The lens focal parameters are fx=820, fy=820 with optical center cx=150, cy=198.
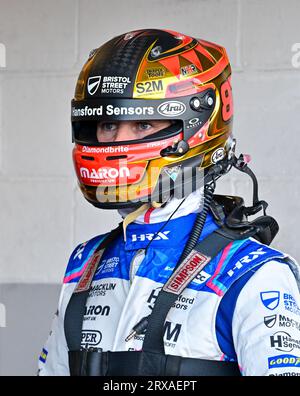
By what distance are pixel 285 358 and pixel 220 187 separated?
1577mm

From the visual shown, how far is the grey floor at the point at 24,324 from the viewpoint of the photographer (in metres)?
3.32

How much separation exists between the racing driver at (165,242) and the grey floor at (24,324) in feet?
4.52

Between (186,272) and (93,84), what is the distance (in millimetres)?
489

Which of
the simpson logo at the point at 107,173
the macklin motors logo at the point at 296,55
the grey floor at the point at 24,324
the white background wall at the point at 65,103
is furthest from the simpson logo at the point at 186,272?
the grey floor at the point at 24,324

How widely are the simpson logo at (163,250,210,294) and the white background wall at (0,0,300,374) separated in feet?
4.37

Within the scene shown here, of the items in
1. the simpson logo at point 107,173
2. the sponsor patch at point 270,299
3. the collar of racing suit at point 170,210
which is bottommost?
the sponsor patch at point 270,299

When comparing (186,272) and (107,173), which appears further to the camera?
(107,173)

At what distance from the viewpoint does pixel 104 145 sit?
5.91 feet

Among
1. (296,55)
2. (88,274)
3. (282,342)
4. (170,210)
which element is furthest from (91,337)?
(296,55)

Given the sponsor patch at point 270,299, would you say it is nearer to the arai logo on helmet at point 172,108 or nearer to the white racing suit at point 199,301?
the white racing suit at point 199,301

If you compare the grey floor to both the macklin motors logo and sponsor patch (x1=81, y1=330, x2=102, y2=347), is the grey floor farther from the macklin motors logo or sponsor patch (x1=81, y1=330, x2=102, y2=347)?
sponsor patch (x1=81, y1=330, x2=102, y2=347)

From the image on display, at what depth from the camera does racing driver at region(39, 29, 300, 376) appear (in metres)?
1.61

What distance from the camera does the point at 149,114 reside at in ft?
5.85

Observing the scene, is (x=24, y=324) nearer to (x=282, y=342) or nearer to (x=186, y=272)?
(x=186, y=272)
